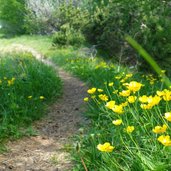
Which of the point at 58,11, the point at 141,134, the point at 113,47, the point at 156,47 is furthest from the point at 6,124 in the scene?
the point at 58,11

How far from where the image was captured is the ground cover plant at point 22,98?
471cm

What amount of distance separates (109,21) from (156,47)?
19.8 feet

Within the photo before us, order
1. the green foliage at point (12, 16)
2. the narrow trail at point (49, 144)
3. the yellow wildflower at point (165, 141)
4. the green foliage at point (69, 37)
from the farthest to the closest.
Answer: the green foliage at point (12, 16), the green foliage at point (69, 37), the narrow trail at point (49, 144), the yellow wildflower at point (165, 141)

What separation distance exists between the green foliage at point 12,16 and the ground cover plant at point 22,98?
27.7 meters

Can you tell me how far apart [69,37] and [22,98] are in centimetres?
1487

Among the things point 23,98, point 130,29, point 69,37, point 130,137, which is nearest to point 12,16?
point 69,37

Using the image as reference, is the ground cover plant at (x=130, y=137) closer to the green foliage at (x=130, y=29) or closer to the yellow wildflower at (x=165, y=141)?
the yellow wildflower at (x=165, y=141)

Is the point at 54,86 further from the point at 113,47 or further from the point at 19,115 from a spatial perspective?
the point at 113,47

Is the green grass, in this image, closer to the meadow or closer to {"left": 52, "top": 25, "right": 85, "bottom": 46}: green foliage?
the meadow

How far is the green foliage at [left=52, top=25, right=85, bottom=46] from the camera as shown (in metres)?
20.0

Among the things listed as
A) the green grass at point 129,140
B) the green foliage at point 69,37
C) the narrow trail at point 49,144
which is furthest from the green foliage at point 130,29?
the green grass at point 129,140

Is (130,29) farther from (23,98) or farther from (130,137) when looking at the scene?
(130,137)

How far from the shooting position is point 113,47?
19.1 meters

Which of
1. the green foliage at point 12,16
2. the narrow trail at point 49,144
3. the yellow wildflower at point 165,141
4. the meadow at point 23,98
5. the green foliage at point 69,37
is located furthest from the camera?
the green foliage at point 12,16
